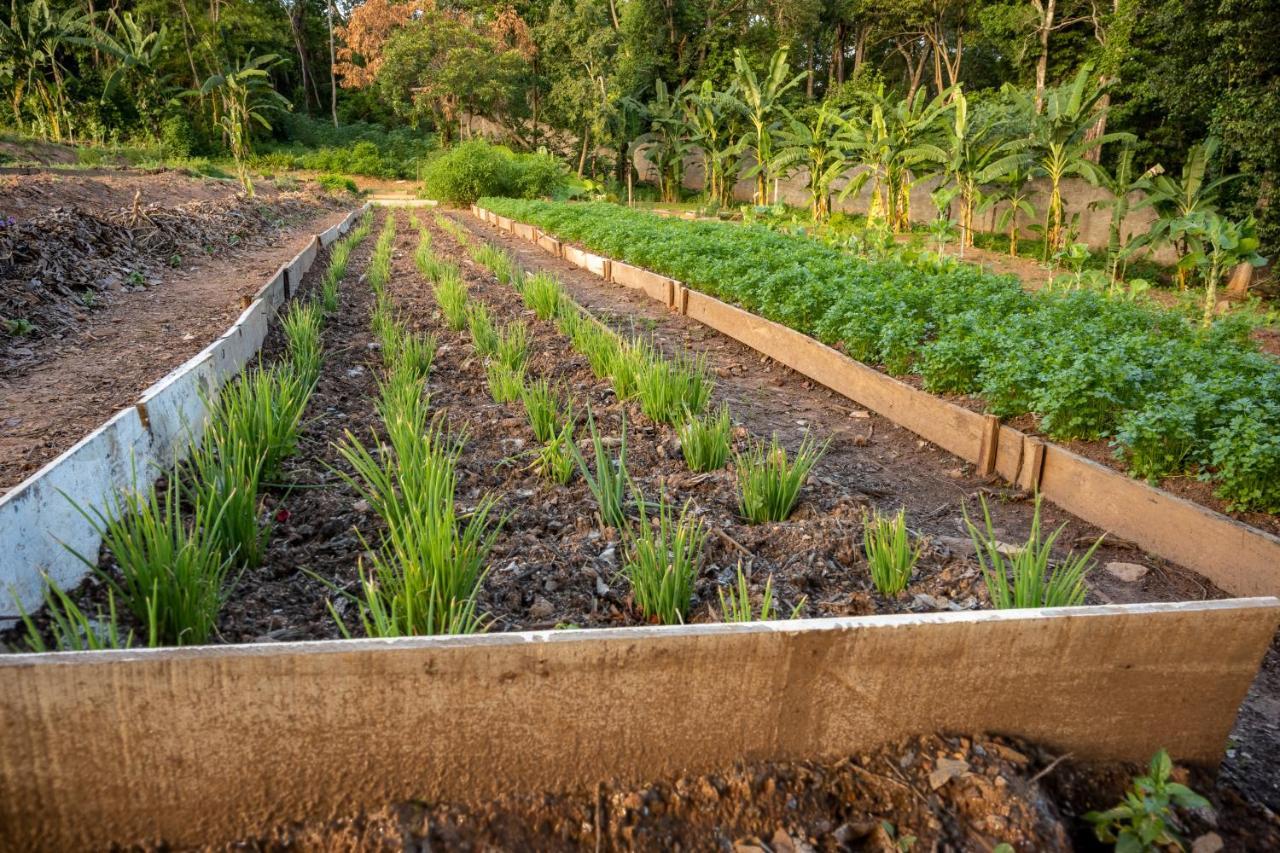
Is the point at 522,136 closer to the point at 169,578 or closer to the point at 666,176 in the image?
the point at 666,176

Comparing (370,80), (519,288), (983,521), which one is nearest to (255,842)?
(983,521)

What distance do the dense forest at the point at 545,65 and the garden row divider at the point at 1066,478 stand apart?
389 inches

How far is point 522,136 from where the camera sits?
31.1 meters

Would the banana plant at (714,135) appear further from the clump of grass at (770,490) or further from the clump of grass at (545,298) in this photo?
the clump of grass at (770,490)

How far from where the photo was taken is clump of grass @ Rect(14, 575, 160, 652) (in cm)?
138

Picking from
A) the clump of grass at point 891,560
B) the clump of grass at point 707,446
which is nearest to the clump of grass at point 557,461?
the clump of grass at point 707,446

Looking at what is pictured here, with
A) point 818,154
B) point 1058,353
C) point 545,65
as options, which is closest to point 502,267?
point 1058,353

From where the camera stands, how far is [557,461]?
9.28 ft

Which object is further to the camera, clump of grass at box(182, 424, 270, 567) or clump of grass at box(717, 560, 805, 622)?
clump of grass at box(182, 424, 270, 567)

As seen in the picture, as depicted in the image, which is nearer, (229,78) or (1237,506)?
(1237,506)

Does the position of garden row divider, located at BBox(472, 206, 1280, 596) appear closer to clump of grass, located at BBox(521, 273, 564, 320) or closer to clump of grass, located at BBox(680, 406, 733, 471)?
clump of grass, located at BBox(680, 406, 733, 471)

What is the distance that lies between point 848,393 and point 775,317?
1384 millimetres

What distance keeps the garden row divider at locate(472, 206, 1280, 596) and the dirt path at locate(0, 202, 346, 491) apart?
3.43m

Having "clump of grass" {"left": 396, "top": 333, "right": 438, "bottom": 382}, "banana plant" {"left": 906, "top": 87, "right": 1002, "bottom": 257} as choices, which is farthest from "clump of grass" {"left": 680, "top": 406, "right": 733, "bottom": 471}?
"banana plant" {"left": 906, "top": 87, "right": 1002, "bottom": 257}
